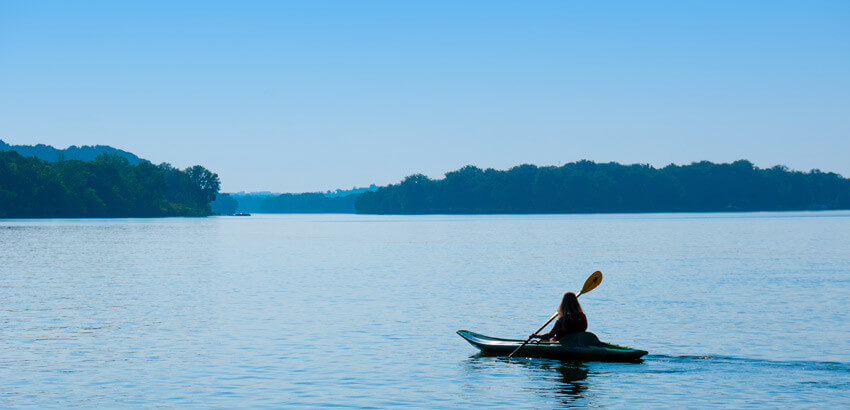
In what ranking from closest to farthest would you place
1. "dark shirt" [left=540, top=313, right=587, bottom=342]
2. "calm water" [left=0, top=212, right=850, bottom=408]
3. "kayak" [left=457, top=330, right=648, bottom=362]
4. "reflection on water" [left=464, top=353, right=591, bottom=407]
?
"reflection on water" [left=464, top=353, right=591, bottom=407]
"calm water" [left=0, top=212, right=850, bottom=408]
"kayak" [left=457, top=330, right=648, bottom=362]
"dark shirt" [left=540, top=313, right=587, bottom=342]

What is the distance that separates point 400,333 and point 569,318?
742 cm

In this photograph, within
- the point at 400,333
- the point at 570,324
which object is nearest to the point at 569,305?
the point at 570,324

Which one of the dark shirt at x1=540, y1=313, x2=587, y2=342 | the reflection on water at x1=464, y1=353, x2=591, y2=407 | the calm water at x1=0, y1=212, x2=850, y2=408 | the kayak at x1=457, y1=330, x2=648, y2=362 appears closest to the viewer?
the reflection on water at x1=464, y1=353, x2=591, y2=407

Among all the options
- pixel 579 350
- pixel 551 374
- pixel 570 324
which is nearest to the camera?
pixel 551 374

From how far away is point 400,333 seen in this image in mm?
28078

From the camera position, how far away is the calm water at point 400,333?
19.1m

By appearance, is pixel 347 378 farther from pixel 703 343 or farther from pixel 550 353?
pixel 703 343

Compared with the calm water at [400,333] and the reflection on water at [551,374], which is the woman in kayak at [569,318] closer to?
the reflection on water at [551,374]

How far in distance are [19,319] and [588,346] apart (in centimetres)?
1918

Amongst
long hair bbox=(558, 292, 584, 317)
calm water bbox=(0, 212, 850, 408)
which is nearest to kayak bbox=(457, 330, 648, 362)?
calm water bbox=(0, 212, 850, 408)

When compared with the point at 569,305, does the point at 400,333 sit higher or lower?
lower

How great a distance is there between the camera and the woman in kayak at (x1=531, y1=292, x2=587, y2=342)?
21875mm

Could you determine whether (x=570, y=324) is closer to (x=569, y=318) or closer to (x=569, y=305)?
(x=569, y=318)

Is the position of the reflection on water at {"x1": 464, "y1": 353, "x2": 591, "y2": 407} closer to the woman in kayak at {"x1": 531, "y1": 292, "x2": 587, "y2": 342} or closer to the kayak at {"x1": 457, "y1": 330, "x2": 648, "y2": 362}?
the kayak at {"x1": 457, "y1": 330, "x2": 648, "y2": 362}
